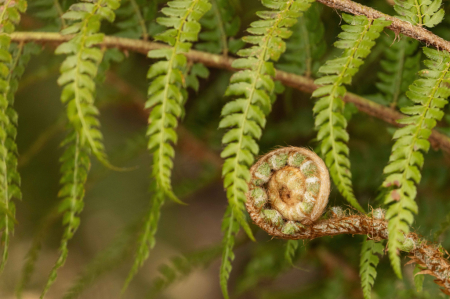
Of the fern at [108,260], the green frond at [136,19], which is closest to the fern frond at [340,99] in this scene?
→ the green frond at [136,19]

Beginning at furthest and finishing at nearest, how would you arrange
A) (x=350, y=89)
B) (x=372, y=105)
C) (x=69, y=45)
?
(x=350, y=89), (x=372, y=105), (x=69, y=45)

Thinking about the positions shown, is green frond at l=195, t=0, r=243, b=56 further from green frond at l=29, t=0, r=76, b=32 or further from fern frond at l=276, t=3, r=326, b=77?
green frond at l=29, t=0, r=76, b=32

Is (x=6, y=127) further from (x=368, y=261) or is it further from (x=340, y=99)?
(x=368, y=261)

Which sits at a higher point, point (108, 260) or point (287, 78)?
point (287, 78)

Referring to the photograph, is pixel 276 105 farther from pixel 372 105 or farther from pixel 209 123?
pixel 372 105

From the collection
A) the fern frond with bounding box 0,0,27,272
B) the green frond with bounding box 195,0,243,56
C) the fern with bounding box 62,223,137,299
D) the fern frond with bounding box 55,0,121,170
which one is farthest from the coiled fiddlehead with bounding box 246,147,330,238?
the fern with bounding box 62,223,137,299

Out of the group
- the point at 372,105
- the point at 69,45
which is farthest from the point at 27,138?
the point at 372,105

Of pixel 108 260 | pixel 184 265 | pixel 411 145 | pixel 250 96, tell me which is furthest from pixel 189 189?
pixel 411 145
